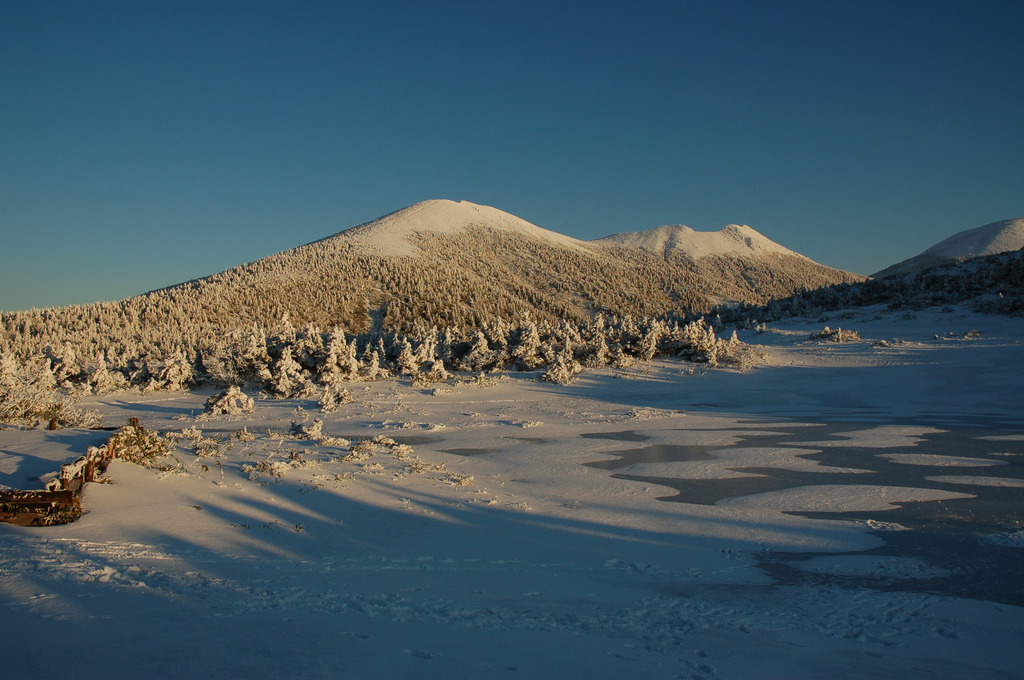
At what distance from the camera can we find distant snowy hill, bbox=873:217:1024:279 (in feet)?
322

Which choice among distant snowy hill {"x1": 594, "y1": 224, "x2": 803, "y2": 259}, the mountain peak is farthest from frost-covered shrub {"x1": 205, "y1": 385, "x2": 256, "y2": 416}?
distant snowy hill {"x1": 594, "y1": 224, "x2": 803, "y2": 259}

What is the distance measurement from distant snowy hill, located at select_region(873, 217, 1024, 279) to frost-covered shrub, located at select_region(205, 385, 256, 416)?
106588mm

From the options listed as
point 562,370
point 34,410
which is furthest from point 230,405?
point 562,370

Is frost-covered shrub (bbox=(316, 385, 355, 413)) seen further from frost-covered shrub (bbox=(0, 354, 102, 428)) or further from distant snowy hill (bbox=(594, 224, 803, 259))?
distant snowy hill (bbox=(594, 224, 803, 259))

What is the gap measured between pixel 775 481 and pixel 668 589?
517 cm

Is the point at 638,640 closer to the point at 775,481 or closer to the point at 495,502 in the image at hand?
the point at 495,502

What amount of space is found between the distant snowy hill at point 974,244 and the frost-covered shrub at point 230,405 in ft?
350

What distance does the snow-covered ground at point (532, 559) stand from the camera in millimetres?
3998

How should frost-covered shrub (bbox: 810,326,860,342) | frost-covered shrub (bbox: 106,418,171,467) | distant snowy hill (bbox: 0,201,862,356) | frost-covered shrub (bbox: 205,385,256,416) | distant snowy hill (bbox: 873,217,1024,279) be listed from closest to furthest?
1. frost-covered shrub (bbox: 106,418,171,467)
2. frost-covered shrub (bbox: 205,385,256,416)
3. frost-covered shrub (bbox: 810,326,860,342)
4. distant snowy hill (bbox: 0,201,862,356)
5. distant snowy hill (bbox: 873,217,1024,279)

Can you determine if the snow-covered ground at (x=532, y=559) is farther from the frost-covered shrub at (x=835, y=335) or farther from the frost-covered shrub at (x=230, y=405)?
the frost-covered shrub at (x=835, y=335)

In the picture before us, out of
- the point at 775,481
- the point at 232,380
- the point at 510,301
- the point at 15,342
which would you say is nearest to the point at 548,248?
the point at 510,301

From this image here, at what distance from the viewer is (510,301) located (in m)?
74.9

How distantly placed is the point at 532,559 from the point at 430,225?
105 meters

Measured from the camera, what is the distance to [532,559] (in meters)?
6.13
